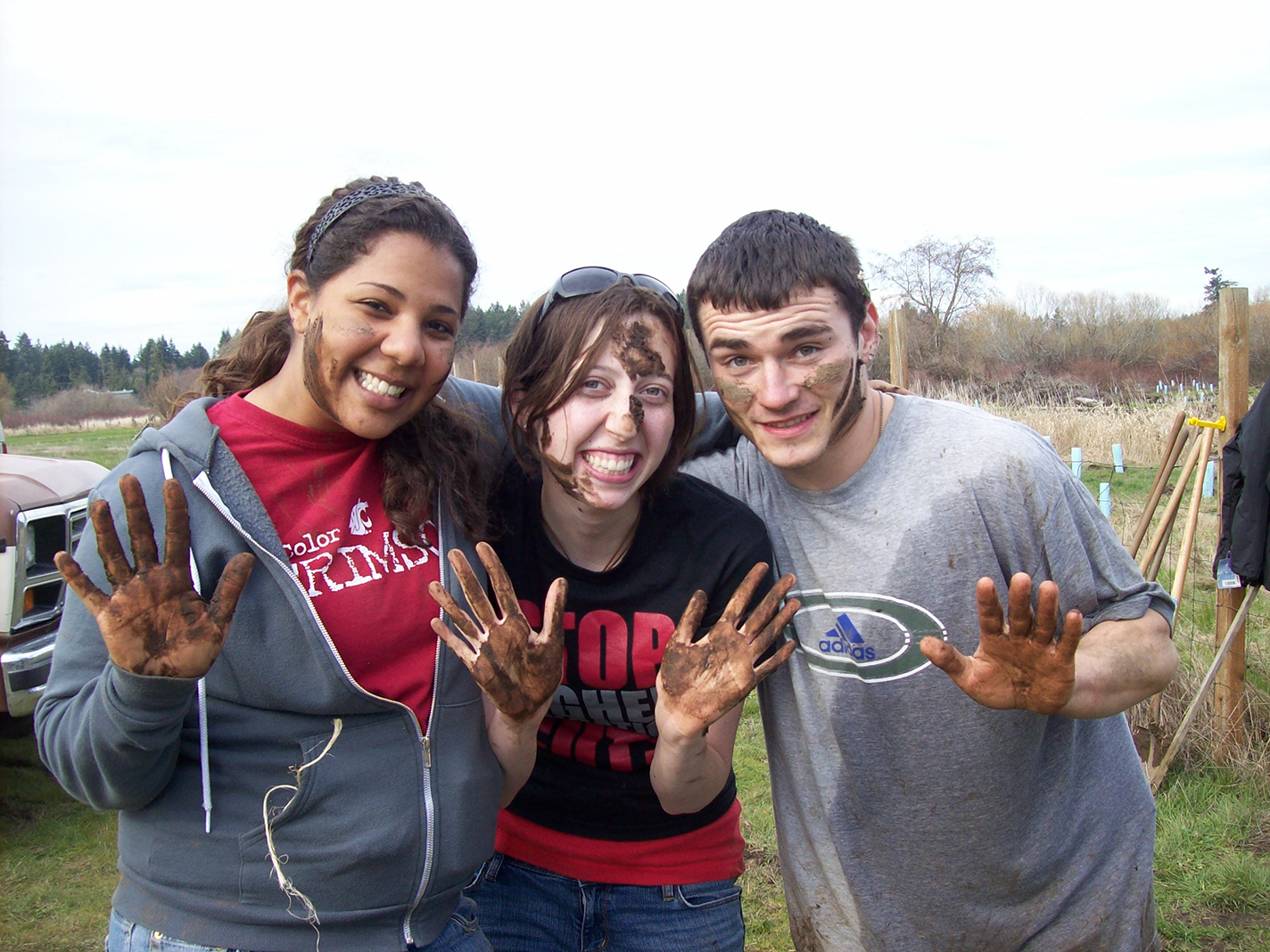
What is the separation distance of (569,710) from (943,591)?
93cm

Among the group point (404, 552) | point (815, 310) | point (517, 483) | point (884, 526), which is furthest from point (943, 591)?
point (404, 552)

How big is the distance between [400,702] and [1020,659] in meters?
1.21

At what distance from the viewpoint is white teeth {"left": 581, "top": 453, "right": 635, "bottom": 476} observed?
6.57 ft

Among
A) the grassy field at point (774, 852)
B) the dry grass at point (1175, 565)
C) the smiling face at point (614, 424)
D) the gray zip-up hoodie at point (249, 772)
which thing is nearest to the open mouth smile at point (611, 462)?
the smiling face at point (614, 424)

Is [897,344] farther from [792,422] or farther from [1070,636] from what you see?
[1070,636]

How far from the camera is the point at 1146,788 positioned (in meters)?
2.13

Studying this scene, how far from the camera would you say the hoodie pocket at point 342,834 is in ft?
5.09

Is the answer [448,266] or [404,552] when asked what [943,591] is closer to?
[404,552]

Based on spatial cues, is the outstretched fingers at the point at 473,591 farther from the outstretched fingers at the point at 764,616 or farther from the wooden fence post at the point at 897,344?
the wooden fence post at the point at 897,344

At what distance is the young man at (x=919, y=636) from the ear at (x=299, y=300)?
93 centimetres

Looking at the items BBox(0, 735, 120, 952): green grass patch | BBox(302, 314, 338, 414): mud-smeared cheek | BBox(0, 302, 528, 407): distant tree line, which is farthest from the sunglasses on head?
BBox(0, 302, 528, 407): distant tree line

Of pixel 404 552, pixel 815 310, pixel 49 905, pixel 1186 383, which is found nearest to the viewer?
pixel 404 552

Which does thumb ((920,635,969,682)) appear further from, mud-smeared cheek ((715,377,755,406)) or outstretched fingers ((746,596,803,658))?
mud-smeared cheek ((715,377,755,406))

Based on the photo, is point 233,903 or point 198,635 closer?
point 198,635
